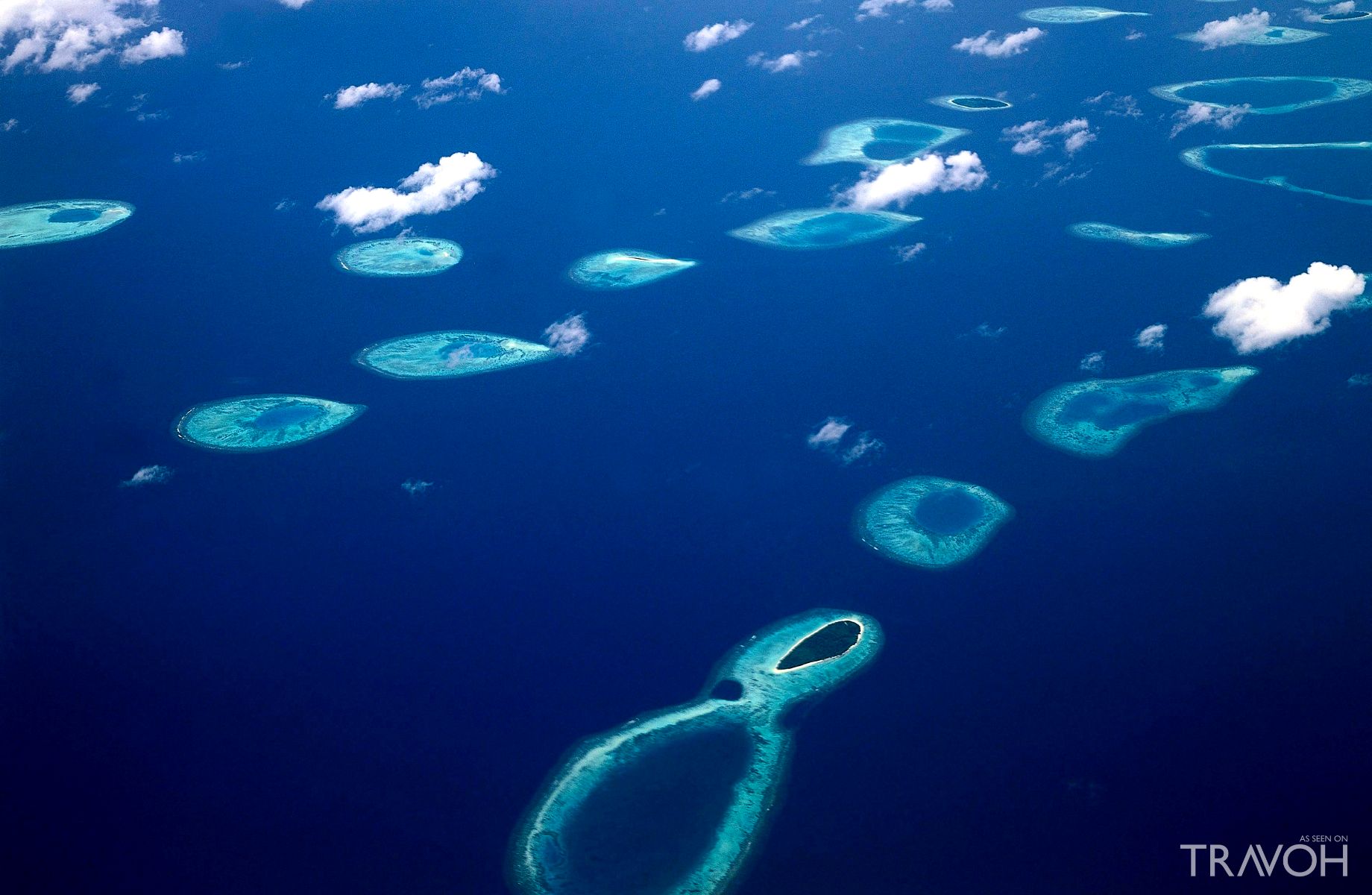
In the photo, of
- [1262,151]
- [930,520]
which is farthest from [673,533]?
[1262,151]

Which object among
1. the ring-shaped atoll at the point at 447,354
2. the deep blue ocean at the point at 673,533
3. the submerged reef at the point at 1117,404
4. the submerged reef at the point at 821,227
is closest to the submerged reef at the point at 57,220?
the deep blue ocean at the point at 673,533

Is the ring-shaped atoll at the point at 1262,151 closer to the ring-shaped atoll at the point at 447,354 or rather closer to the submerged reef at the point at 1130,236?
the submerged reef at the point at 1130,236

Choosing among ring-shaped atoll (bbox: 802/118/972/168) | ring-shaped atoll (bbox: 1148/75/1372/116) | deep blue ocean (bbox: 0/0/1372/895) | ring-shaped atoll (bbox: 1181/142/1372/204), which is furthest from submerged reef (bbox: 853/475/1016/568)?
ring-shaped atoll (bbox: 1148/75/1372/116)

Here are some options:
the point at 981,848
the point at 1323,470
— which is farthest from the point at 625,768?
the point at 1323,470

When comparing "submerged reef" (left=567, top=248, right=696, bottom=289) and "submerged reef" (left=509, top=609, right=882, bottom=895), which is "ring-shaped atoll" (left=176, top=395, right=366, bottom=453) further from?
"submerged reef" (left=509, top=609, right=882, bottom=895)

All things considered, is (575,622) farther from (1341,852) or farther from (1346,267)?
(1346,267)

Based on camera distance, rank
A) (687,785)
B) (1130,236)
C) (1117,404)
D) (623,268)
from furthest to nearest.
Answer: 1. (1130,236)
2. (623,268)
3. (1117,404)
4. (687,785)

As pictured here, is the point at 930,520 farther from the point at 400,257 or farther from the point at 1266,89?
the point at 1266,89
